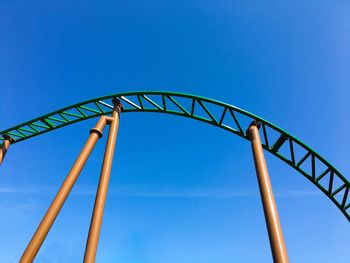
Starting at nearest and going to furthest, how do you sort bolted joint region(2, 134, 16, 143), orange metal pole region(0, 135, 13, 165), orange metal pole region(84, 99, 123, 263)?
orange metal pole region(84, 99, 123, 263) < orange metal pole region(0, 135, 13, 165) < bolted joint region(2, 134, 16, 143)

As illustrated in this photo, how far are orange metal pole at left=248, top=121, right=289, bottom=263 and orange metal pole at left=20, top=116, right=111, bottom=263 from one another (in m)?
3.94

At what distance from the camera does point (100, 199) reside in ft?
15.4

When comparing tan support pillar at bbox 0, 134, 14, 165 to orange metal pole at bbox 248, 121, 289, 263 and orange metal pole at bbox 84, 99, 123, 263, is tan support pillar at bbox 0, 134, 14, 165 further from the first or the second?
orange metal pole at bbox 248, 121, 289, 263

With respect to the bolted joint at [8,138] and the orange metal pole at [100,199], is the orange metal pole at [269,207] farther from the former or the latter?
the bolted joint at [8,138]

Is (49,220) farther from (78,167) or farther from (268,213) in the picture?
(268,213)

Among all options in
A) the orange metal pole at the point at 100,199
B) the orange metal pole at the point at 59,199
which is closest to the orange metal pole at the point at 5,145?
the orange metal pole at the point at 59,199

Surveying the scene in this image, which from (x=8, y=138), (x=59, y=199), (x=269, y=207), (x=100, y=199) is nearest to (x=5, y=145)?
(x=8, y=138)

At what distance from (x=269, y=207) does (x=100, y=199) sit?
331 centimetres

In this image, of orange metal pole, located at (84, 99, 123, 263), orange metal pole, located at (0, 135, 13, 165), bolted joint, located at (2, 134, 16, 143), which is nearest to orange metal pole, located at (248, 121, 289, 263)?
orange metal pole, located at (84, 99, 123, 263)

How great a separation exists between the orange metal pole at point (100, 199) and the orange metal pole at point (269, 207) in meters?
2.97

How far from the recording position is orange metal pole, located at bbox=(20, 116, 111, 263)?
3.99 meters

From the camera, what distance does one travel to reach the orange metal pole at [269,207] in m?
3.97

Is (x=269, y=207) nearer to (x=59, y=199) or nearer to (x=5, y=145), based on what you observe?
(x=59, y=199)

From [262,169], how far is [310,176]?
3989 mm
